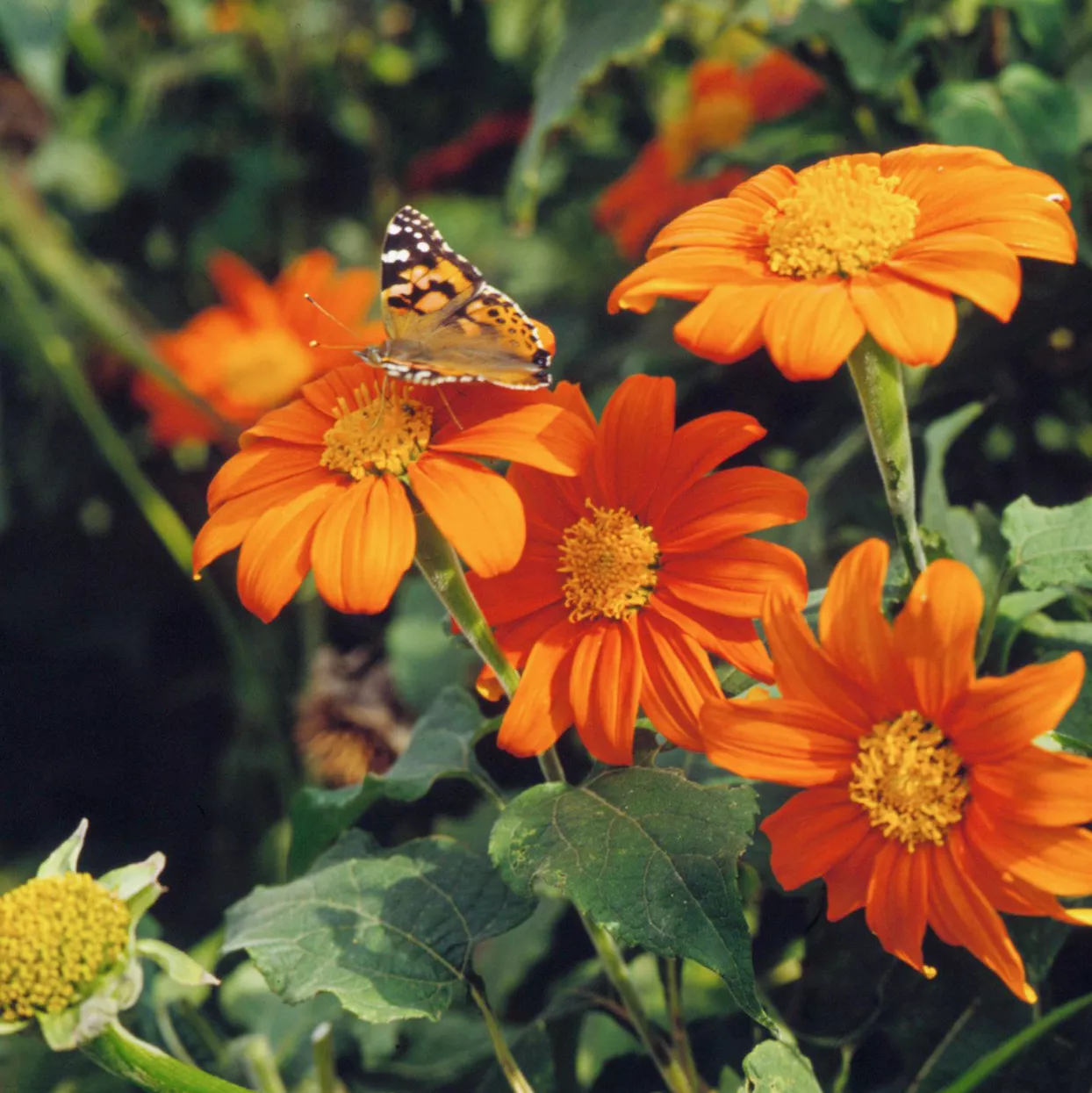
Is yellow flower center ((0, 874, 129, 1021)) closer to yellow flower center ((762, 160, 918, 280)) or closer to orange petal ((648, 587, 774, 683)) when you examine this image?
orange petal ((648, 587, 774, 683))

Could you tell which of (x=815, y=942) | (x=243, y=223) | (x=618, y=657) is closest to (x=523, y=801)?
(x=618, y=657)

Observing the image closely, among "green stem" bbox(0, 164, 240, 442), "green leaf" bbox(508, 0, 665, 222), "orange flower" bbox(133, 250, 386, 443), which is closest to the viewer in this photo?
"green leaf" bbox(508, 0, 665, 222)

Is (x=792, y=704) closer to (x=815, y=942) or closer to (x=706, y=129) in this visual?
(x=815, y=942)

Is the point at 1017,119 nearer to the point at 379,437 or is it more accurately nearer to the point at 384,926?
the point at 379,437

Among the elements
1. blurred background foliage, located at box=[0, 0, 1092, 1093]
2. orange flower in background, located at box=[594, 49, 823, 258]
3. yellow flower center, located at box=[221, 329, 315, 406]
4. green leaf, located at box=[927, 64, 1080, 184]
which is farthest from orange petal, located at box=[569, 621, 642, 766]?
yellow flower center, located at box=[221, 329, 315, 406]

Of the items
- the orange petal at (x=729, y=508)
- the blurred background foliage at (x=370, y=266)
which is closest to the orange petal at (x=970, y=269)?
the orange petal at (x=729, y=508)

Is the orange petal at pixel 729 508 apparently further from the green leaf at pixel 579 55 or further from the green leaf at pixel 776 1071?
the green leaf at pixel 579 55

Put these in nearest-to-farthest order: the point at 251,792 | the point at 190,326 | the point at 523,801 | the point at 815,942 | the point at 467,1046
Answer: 1. the point at 523,801
2. the point at 815,942
3. the point at 467,1046
4. the point at 251,792
5. the point at 190,326
